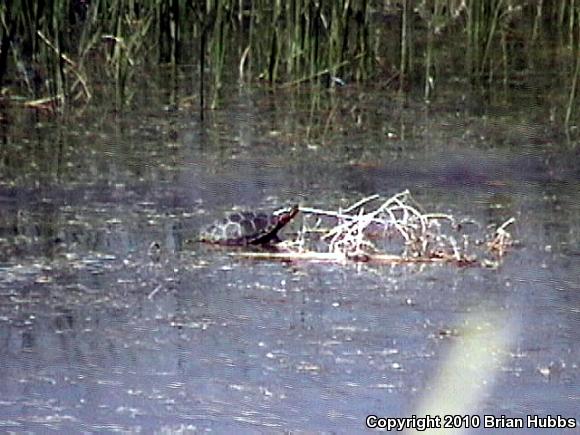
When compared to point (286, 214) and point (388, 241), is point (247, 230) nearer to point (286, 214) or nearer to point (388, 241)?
point (286, 214)

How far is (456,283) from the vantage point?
2.91m

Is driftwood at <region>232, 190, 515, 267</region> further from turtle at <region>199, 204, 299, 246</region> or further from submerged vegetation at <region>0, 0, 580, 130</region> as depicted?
submerged vegetation at <region>0, 0, 580, 130</region>

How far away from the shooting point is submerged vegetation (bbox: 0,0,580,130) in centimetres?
359

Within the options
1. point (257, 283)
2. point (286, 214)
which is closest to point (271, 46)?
point (286, 214)

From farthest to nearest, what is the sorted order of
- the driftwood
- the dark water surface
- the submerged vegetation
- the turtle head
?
the submerged vegetation
the turtle head
the driftwood
the dark water surface

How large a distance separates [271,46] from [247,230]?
113cm

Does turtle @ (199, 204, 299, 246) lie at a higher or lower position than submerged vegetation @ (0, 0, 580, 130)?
lower

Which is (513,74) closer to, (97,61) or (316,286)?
(97,61)

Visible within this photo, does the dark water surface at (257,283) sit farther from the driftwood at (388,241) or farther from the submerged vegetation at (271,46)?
the submerged vegetation at (271,46)

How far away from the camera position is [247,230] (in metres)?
3.14

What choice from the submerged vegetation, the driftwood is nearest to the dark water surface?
the driftwood

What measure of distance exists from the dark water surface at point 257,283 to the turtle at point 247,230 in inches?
2.6

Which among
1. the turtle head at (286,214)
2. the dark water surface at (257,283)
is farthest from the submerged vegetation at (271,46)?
the turtle head at (286,214)

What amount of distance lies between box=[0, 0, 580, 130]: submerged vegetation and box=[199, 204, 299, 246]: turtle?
429mm
